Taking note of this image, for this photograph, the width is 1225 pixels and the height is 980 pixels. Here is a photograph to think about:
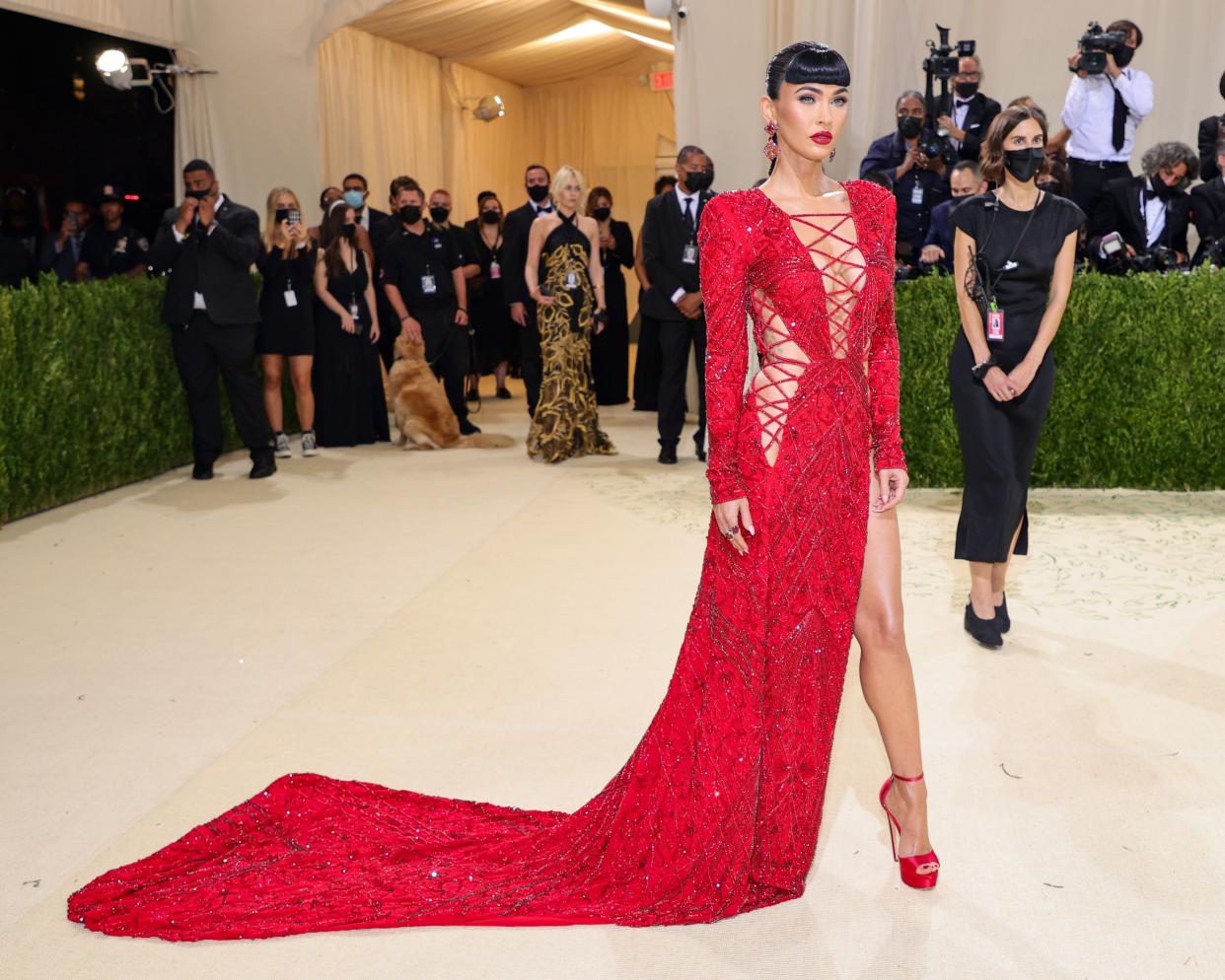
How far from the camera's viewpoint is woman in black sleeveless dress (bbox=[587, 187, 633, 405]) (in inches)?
426

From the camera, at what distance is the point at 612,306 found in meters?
11.0

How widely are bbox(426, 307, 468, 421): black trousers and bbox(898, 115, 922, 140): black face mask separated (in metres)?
3.16

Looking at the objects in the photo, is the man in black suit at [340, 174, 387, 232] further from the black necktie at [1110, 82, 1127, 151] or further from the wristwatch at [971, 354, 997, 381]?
the wristwatch at [971, 354, 997, 381]

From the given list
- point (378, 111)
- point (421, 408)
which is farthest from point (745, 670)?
point (378, 111)

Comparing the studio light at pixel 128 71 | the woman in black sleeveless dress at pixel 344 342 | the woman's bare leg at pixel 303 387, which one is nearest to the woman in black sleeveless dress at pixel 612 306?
the woman in black sleeveless dress at pixel 344 342

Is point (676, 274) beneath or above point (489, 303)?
above

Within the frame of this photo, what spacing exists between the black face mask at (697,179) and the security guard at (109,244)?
15.7 ft

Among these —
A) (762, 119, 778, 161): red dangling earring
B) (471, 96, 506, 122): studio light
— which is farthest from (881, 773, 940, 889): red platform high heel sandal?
(471, 96, 506, 122): studio light

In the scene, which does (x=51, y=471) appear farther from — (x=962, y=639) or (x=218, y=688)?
(x=962, y=639)

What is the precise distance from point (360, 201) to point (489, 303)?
2249mm

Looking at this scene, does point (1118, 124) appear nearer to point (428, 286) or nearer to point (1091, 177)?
point (1091, 177)

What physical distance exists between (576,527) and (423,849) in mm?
3511

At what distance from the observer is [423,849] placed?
2859 mm

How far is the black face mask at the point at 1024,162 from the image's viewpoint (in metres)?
4.04
